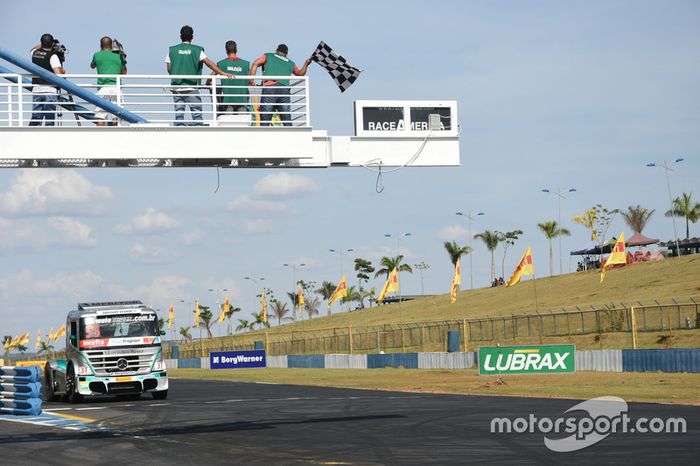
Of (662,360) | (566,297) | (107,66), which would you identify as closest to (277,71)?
(107,66)

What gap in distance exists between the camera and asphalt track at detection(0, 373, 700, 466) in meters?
15.4

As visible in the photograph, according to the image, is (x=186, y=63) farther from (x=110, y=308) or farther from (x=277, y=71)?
(x=110, y=308)

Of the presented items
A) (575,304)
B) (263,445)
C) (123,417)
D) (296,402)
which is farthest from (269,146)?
(575,304)

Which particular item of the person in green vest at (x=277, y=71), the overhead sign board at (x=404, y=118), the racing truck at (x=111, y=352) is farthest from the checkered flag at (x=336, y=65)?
the racing truck at (x=111, y=352)

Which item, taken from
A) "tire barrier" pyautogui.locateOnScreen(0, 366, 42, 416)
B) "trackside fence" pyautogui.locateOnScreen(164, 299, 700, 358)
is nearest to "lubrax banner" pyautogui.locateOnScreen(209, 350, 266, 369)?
"trackside fence" pyautogui.locateOnScreen(164, 299, 700, 358)

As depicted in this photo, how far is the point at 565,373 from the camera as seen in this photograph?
40250 millimetres

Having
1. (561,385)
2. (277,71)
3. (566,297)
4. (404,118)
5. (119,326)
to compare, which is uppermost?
(277,71)

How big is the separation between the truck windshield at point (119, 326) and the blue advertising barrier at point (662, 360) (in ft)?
61.4

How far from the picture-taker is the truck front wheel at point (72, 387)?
102 ft

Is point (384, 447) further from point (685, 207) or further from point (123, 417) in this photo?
point (685, 207)

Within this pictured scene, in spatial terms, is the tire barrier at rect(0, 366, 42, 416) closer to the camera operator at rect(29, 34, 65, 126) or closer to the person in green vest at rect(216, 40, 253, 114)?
the camera operator at rect(29, 34, 65, 126)

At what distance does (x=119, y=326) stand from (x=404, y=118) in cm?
1539

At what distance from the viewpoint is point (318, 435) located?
1912 centimetres

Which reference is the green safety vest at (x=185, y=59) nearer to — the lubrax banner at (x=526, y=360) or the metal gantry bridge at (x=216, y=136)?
the metal gantry bridge at (x=216, y=136)
